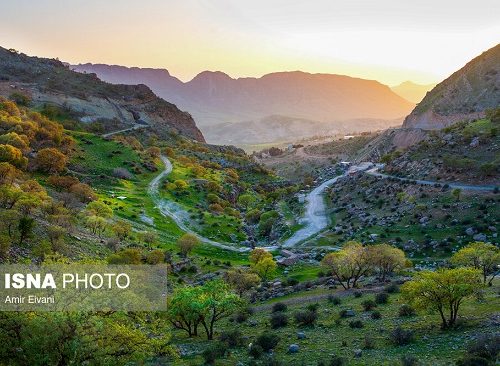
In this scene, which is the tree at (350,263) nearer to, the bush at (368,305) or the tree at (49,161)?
the bush at (368,305)

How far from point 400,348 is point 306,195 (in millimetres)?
74288

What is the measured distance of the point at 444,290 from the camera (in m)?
24.3

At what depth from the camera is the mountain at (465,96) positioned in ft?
421

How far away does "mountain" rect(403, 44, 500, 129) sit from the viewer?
128 metres

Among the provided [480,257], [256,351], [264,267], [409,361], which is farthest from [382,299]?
[264,267]

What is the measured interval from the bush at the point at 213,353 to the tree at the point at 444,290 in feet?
38.5

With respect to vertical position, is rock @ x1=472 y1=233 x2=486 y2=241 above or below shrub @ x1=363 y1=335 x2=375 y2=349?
above

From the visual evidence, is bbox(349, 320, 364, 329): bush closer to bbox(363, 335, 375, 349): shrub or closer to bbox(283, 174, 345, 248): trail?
bbox(363, 335, 375, 349): shrub

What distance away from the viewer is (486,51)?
501 ft

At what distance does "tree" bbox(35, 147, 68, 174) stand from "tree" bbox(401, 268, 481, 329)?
70.1 m

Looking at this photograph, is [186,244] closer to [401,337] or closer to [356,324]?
[356,324]

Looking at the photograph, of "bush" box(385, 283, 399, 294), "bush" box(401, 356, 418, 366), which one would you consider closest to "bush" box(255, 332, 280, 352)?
"bush" box(401, 356, 418, 366)

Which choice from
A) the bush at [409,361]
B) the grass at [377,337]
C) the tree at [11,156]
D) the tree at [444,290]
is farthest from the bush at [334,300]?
the tree at [11,156]

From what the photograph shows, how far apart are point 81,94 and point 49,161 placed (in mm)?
93487
